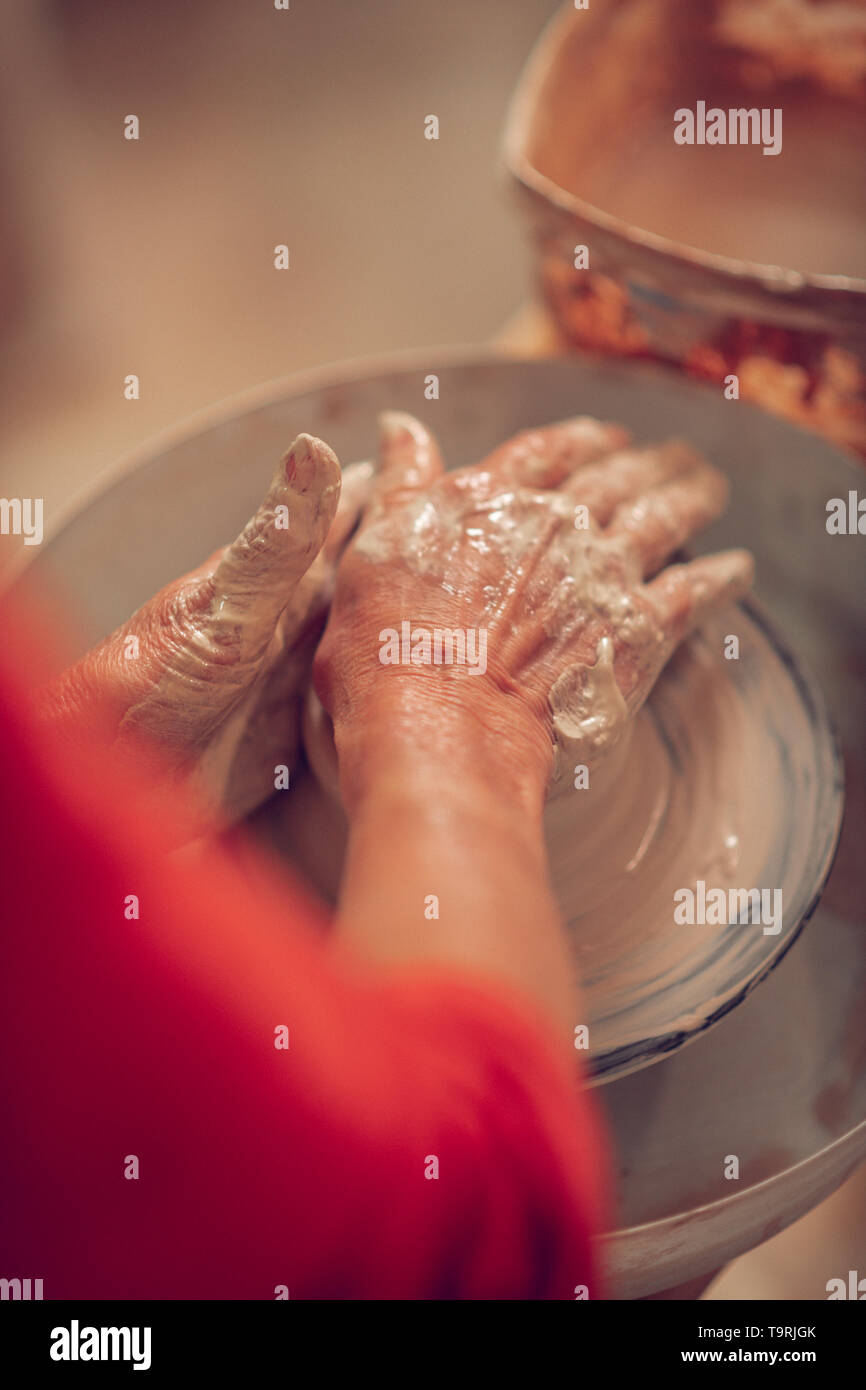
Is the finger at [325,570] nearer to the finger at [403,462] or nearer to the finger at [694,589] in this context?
the finger at [403,462]

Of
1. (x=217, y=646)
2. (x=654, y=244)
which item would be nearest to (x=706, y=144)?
(x=654, y=244)

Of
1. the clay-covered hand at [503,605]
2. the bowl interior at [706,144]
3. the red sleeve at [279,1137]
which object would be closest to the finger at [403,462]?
the clay-covered hand at [503,605]

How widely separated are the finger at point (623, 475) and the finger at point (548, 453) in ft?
0.05

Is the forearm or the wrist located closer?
the forearm

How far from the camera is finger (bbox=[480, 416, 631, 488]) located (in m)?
1.27

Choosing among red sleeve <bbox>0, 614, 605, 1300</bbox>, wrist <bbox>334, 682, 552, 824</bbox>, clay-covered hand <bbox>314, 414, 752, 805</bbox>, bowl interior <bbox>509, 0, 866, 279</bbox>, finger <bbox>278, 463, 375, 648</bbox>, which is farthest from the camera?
bowl interior <bbox>509, 0, 866, 279</bbox>

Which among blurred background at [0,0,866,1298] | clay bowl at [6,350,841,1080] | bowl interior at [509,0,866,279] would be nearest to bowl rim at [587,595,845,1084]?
clay bowl at [6,350,841,1080]

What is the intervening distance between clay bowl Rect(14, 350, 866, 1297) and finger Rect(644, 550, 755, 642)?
115mm

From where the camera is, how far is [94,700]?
105cm

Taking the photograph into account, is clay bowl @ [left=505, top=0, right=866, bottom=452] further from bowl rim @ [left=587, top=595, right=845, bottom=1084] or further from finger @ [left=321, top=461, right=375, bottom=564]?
finger @ [left=321, top=461, right=375, bottom=564]

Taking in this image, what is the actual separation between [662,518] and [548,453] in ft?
0.55

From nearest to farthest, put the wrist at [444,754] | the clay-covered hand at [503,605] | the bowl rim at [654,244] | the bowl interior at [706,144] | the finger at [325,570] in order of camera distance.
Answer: the wrist at [444,754] → the clay-covered hand at [503,605] → the finger at [325,570] → the bowl rim at [654,244] → the bowl interior at [706,144]

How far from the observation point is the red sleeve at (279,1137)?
2.18ft
